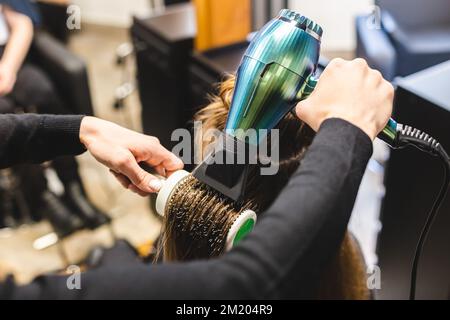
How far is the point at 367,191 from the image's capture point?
1588 mm

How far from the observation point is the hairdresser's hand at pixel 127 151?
0.76 meters

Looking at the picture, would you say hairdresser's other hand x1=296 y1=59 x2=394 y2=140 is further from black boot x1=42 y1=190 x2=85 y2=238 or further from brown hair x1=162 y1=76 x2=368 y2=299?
black boot x1=42 y1=190 x2=85 y2=238

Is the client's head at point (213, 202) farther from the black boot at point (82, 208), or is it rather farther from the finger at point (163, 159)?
the black boot at point (82, 208)

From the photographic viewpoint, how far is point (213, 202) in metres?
0.69

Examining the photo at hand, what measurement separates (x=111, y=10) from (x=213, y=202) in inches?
139

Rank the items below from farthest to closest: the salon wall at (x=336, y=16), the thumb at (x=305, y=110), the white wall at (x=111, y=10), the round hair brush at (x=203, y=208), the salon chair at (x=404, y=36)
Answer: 1. the white wall at (x=111, y=10)
2. the salon wall at (x=336, y=16)
3. the salon chair at (x=404, y=36)
4. the round hair brush at (x=203, y=208)
5. the thumb at (x=305, y=110)

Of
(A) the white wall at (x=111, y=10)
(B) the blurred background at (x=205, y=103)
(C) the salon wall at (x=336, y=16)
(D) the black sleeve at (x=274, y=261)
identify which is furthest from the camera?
(A) the white wall at (x=111, y=10)

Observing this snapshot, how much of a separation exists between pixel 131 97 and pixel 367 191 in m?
1.71

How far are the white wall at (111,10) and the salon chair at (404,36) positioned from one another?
2.44 meters

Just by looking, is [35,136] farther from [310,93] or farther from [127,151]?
[310,93]

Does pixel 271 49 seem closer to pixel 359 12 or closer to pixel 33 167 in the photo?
pixel 359 12

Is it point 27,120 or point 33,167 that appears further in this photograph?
point 33,167

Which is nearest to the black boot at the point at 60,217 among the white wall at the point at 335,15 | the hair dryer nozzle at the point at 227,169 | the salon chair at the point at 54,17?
the salon chair at the point at 54,17
